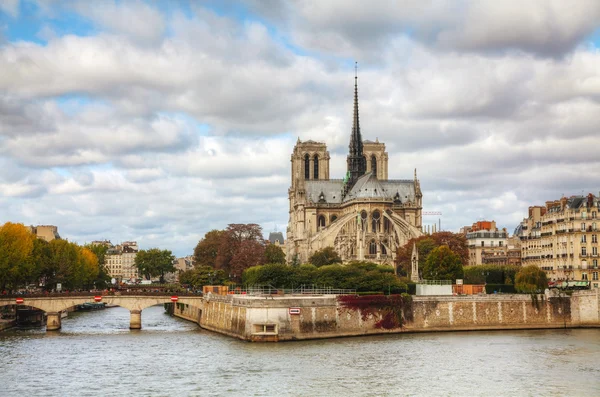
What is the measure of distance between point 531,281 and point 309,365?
29.1 meters

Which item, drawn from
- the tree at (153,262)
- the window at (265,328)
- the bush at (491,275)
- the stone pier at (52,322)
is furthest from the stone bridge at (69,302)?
the tree at (153,262)

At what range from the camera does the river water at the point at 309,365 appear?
40.7 metres

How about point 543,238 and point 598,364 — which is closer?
point 598,364

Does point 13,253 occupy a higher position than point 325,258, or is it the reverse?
point 325,258

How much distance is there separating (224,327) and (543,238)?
42495mm

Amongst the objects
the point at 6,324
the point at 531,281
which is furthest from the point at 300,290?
the point at 6,324

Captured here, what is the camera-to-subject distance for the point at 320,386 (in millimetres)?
41062

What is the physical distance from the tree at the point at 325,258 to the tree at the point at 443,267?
28.8 metres

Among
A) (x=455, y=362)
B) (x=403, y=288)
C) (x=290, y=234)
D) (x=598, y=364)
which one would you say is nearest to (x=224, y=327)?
(x=403, y=288)

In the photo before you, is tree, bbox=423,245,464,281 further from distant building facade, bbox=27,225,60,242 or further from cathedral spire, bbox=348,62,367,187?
distant building facade, bbox=27,225,60,242

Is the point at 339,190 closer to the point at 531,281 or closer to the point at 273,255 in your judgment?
the point at 273,255

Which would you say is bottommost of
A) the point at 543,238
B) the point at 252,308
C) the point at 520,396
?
the point at 520,396

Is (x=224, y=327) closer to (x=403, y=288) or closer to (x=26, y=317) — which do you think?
(x=403, y=288)

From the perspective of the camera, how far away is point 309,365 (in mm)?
46625
